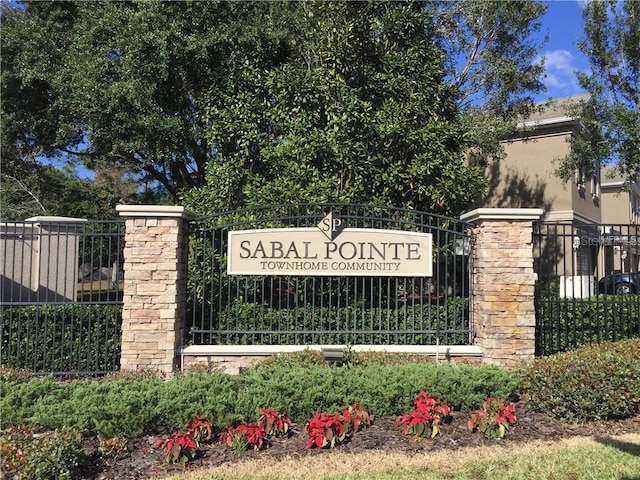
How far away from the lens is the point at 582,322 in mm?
7258

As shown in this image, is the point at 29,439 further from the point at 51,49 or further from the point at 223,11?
the point at 51,49

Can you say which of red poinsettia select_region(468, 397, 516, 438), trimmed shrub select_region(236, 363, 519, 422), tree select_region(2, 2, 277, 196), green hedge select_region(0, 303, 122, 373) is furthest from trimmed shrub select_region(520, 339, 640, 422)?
tree select_region(2, 2, 277, 196)

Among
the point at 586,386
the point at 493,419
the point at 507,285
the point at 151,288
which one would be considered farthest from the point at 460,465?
the point at 151,288

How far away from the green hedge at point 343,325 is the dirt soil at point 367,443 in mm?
2025

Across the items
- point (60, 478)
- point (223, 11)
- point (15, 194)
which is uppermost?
point (223, 11)

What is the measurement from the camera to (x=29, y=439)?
393 centimetres

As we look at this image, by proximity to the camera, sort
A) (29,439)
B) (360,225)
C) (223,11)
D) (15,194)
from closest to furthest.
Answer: (29,439) < (360,225) < (223,11) < (15,194)

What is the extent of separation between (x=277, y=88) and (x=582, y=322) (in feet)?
21.0

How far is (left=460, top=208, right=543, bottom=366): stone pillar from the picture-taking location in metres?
6.54

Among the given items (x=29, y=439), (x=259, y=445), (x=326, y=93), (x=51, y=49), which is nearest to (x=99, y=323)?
(x=29, y=439)

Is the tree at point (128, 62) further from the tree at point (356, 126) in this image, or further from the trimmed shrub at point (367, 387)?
the trimmed shrub at point (367, 387)

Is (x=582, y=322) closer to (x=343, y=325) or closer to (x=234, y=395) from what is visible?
(x=343, y=325)

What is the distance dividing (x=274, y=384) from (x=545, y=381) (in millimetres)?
2936

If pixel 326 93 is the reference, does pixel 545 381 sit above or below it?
below
